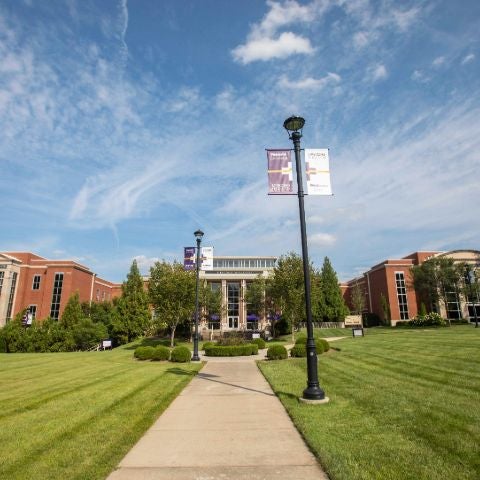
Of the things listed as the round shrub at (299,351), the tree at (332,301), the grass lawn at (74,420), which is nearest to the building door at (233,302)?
the tree at (332,301)

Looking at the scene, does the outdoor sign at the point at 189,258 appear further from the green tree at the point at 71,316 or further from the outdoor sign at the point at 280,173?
the green tree at the point at 71,316

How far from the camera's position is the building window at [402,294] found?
6776 cm

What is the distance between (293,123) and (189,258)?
1430 cm

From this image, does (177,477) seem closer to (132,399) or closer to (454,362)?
(132,399)

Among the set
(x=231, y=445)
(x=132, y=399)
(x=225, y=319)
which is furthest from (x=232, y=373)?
(x=225, y=319)

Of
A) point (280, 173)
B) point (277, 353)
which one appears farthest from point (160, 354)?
point (280, 173)

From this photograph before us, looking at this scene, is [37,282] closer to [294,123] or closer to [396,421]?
[294,123]

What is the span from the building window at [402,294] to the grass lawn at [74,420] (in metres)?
63.0

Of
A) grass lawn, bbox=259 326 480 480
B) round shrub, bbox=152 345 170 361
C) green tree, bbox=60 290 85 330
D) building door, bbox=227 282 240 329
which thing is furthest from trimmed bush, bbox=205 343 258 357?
building door, bbox=227 282 240 329

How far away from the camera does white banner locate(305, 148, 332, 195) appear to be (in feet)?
36.7

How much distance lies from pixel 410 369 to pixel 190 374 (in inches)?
355

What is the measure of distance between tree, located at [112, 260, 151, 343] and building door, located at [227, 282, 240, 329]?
21.3 m

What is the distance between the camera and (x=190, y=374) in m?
16.0

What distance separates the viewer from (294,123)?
10984 millimetres
